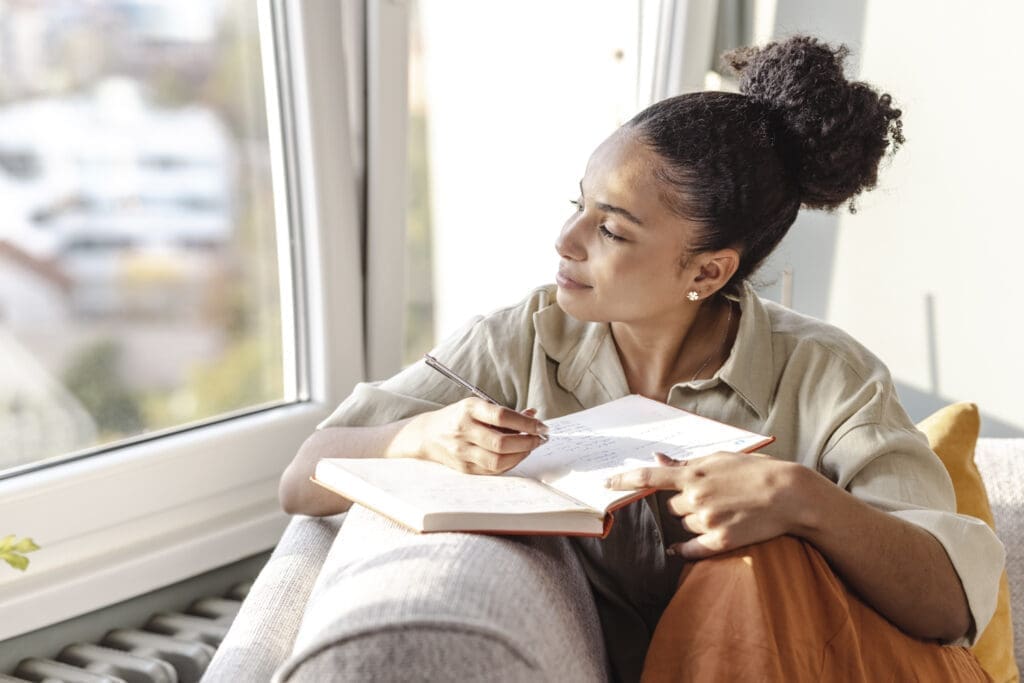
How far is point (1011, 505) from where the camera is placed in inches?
61.7

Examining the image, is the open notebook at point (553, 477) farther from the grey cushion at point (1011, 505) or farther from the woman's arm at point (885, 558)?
the grey cushion at point (1011, 505)

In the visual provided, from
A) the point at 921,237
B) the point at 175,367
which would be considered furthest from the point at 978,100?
the point at 175,367

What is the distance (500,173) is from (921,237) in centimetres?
83

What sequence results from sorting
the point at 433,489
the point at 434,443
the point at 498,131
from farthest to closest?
1. the point at 498,131
2. the point at 434,443
3. the point at 433,489

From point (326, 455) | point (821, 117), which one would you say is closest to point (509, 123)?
point (821, 117)

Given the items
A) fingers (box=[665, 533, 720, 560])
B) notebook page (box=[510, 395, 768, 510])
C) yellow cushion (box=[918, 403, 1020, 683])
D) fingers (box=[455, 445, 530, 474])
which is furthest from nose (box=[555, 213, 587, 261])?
yellow cushion (box=[918, 403, 1020, 683])

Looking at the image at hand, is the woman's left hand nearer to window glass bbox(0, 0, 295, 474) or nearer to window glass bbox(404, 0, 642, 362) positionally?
window glass bbox(0, 0, 295, 474)

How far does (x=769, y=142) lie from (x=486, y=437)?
1.82 ft

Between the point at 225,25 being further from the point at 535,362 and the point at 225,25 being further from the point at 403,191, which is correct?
the point at 535,362

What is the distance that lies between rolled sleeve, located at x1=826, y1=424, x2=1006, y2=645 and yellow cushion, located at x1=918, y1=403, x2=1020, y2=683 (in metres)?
0.17

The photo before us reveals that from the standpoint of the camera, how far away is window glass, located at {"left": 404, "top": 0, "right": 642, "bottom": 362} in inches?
82.1

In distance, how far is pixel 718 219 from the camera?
139 cm

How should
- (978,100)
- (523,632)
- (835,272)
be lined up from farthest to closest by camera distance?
(835,272)
(978,100)
(523,632)

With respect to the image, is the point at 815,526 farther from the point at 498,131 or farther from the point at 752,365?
the point at 498,131
